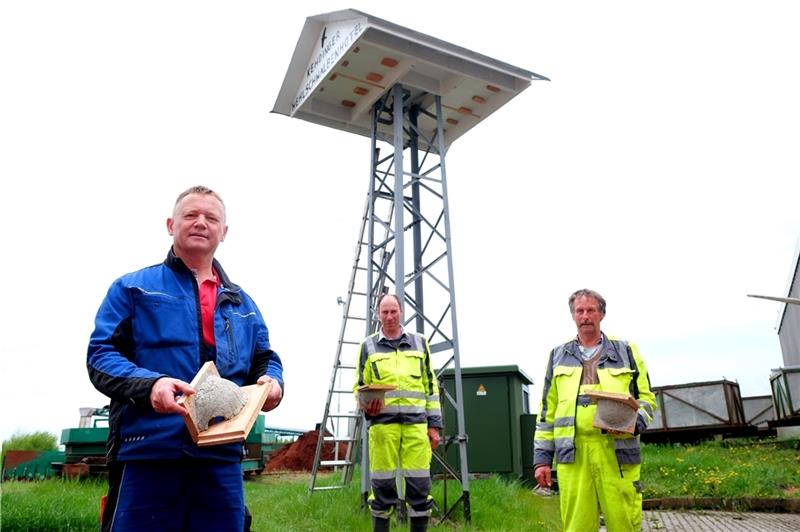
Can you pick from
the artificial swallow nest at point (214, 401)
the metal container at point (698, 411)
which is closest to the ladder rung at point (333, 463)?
the artificial swallow nest at point (214, 401)

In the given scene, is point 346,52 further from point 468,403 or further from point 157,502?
point 157,502

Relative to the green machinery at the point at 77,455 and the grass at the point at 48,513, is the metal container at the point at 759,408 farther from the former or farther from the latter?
the grass at the point at 48,513

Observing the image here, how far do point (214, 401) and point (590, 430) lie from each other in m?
2.57

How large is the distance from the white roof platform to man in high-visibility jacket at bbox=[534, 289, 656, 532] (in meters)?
4.68

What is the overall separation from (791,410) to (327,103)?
11934 mm

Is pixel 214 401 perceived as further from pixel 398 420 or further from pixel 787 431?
pixel 787 431

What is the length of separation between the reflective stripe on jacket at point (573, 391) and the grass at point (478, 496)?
2.73 metres

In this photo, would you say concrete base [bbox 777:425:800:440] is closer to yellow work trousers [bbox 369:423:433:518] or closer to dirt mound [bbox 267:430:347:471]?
dirt mound [bbox 267:430:347:471]

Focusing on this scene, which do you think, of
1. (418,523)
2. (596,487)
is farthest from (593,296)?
(418,523)

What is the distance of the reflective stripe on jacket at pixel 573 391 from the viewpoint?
3.90m

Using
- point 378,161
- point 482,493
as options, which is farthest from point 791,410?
point 378,161

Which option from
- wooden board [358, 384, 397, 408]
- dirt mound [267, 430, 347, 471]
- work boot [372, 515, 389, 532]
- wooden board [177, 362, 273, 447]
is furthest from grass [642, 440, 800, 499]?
wooden board [177, 362, 273, 447]

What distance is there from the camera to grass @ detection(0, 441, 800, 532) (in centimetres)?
536

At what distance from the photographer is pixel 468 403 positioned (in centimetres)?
1038
